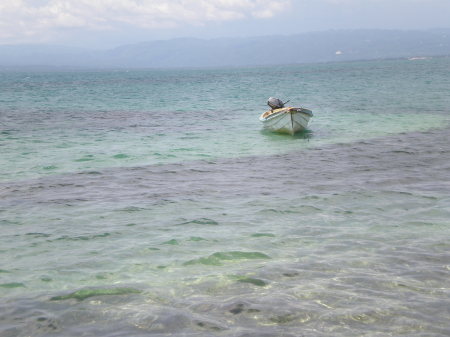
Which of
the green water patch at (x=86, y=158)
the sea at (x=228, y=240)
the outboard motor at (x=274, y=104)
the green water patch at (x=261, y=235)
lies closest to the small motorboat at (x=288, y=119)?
the outboard motor at (x=274, y=104)

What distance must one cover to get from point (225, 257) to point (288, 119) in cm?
1599

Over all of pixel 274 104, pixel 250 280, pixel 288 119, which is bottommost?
pixel 250 280

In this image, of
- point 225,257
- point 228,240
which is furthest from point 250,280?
point 228,240

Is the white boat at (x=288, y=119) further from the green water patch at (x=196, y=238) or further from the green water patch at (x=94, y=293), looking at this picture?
the green water patch at (x=94, y=293)

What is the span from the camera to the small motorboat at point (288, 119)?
24.0 metres

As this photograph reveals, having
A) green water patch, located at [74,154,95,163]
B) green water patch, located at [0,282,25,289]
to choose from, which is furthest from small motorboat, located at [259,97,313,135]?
green water patch, located at [0,282,25,289]

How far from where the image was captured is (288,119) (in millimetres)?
24109

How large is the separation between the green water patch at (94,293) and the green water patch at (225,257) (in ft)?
4.32

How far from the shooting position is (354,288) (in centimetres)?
726

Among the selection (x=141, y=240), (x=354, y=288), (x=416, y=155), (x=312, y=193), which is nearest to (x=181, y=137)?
(x=416, y=155)

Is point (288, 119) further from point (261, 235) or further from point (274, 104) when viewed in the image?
point (261, 235)

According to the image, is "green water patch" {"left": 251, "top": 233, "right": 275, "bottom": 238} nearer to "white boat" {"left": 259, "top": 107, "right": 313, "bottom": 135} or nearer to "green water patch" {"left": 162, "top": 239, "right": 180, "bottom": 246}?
"green water patch" {"left": 162, "top": 239, "right": 180, "bottom": 246}

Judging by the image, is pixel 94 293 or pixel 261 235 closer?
pixel 94 293

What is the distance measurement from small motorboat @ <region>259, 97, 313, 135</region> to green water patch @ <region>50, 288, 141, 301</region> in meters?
17.4
